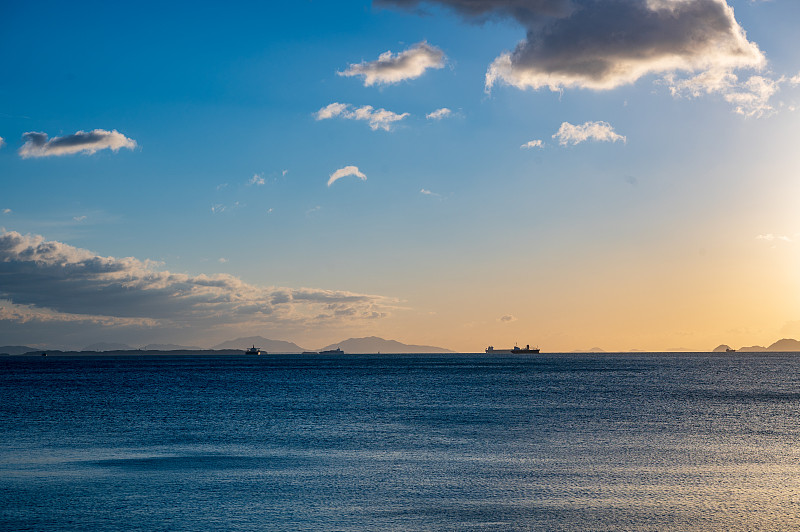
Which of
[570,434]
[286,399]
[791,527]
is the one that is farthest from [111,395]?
[791,527]

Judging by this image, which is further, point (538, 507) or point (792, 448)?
point (792, 448)

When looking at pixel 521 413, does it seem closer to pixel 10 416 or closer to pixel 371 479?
pixel 371 479

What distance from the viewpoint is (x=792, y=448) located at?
148 feet

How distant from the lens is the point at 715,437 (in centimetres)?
5103

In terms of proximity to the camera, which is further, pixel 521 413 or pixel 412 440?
pixel 521 413

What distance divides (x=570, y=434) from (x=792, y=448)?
14629mm

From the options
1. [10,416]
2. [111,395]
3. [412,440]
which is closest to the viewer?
[412,440]

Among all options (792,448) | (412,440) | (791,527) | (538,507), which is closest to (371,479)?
(538,507)

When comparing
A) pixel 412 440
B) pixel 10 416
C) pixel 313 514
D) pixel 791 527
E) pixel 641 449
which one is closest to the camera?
pixel 791 527

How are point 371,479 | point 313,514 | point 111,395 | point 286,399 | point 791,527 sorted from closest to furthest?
1. point 791,527
2. point 313,514
3. point 371,479
4. point 286,399
5. point 111,395

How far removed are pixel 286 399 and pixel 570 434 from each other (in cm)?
4830

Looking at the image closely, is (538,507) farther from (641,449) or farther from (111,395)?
(111,395)

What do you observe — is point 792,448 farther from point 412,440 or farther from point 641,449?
point 412,440

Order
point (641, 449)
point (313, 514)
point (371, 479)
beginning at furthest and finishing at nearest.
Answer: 1. point (641, 449)
2. point (371, 479)
3. point (313, 514)
